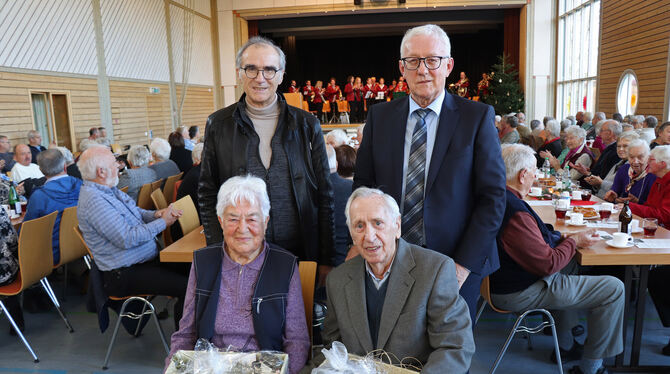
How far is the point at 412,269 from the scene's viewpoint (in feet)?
5.74

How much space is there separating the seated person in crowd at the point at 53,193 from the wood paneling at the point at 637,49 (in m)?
9.92

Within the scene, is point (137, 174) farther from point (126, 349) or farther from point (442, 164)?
point (442, 164)

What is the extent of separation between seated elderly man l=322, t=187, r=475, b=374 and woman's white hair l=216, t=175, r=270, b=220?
399mm

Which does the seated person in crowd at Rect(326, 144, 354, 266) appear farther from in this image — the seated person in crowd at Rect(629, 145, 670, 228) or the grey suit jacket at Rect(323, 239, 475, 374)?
the seated person in crowd at Rect(629, 145, 670, 228)

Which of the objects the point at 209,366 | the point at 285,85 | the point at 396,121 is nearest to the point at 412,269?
the point at 396,121

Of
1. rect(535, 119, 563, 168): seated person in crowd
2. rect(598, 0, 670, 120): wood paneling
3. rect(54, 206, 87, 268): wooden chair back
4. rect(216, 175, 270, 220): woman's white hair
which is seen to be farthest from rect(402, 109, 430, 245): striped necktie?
rect(598, 0, 670, 120): wood paneling

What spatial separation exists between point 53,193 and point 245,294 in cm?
304

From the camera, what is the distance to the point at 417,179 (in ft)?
6.31

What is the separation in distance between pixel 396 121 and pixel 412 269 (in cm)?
62

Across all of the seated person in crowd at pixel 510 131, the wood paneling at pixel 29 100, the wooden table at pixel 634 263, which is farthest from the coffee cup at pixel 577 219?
the wood paneling at pixel 29 100

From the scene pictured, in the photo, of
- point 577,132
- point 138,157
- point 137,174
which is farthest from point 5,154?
point 577,132

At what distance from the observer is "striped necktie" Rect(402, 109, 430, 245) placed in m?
1.92

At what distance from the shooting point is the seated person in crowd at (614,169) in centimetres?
457

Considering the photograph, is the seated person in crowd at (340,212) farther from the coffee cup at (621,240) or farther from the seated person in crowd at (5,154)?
the seated person in crowd at (5,154)
